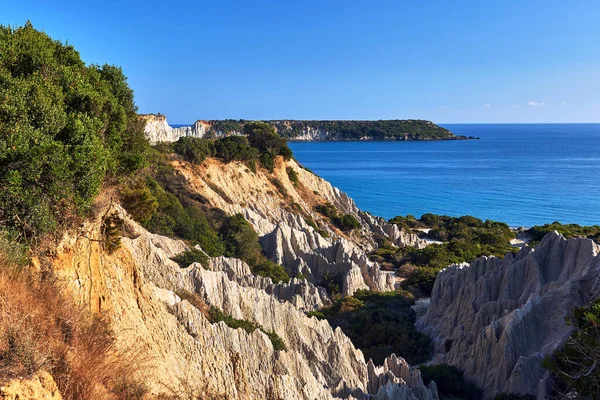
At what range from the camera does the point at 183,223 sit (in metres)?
31.3

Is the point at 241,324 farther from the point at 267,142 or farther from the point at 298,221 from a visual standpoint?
the point at 267,142

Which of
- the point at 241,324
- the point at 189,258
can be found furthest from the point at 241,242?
the point at 241,324

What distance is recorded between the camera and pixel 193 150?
138 ft

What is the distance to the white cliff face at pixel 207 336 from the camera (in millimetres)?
9586

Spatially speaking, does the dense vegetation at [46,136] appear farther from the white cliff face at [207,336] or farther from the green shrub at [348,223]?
the green shrub at [348,223]

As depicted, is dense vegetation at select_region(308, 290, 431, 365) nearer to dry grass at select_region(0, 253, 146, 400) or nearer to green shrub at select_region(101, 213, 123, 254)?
green shrub at select_region(101, 213, 123, 254)

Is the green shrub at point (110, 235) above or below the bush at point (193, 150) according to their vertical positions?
below

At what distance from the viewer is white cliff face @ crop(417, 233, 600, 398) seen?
621 inches

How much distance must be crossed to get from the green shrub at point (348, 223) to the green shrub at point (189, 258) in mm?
24542

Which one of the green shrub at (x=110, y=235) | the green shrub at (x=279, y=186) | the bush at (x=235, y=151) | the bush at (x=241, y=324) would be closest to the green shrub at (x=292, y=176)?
the green shrub at (x=279, y=186)

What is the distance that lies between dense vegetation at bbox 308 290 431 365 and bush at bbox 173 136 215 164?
21331 mm

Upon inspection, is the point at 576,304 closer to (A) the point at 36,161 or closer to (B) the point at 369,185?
(A) the point at 36,161

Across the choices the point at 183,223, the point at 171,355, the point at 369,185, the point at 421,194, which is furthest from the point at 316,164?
the point at 171,355

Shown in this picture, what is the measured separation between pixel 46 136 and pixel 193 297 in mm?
10918
